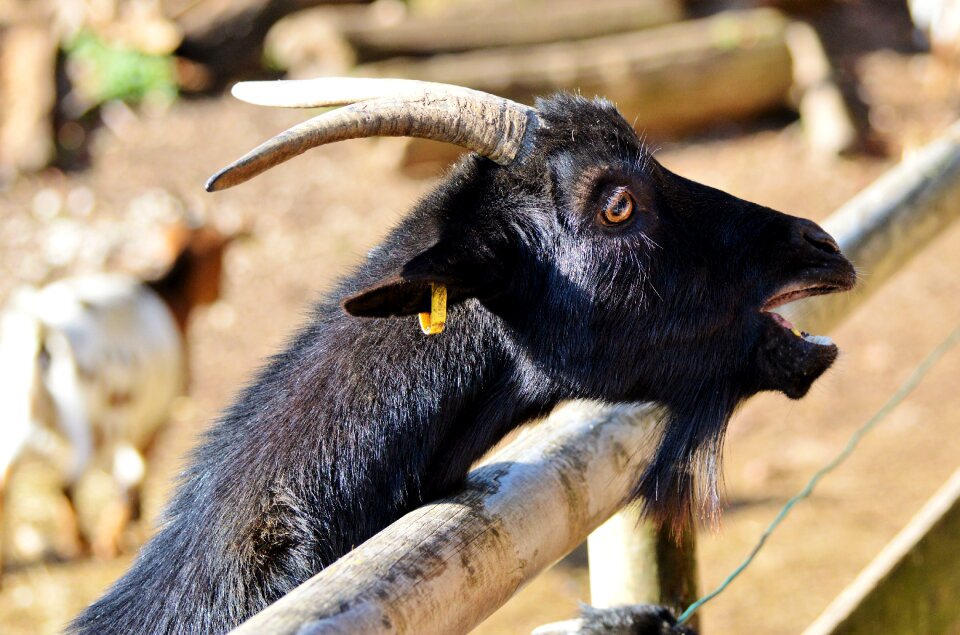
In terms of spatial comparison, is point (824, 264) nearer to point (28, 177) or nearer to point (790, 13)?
point (28, 177)

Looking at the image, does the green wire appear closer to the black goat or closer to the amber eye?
the black goat

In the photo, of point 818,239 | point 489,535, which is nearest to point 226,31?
point 818,239

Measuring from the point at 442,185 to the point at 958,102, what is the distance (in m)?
10.7

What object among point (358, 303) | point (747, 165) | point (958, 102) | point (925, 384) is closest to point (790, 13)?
point (958, 102)

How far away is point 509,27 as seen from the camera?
11.6 metres

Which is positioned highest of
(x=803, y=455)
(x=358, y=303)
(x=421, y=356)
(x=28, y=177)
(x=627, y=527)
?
(x=358, y=303)

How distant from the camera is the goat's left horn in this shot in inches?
82.2

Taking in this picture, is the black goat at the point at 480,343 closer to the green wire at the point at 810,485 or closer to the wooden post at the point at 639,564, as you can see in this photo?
the wooden post at the point at 639,564

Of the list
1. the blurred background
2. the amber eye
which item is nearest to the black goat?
the amber eye

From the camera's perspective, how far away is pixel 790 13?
12.8 meters

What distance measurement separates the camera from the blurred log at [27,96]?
11.0 meters

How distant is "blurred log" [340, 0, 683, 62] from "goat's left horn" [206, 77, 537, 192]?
8.67 meters

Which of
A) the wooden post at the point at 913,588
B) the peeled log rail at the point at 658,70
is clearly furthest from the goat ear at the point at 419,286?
the peeled log rail at the point at 658,70

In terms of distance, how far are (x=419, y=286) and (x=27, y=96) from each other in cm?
1045
